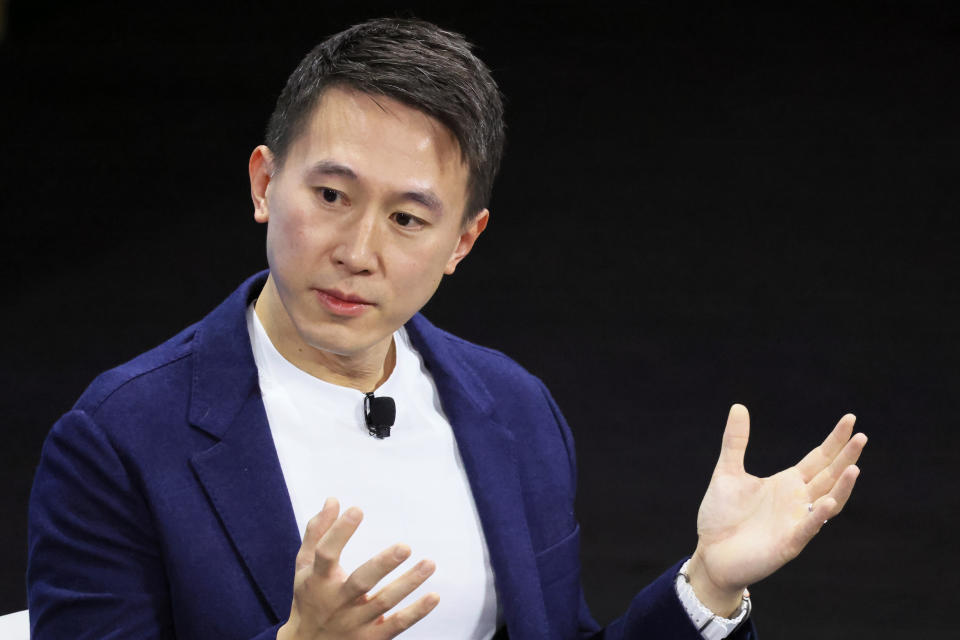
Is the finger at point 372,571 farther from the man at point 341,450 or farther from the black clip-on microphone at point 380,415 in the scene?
the black clip-on microphone at point 380,415

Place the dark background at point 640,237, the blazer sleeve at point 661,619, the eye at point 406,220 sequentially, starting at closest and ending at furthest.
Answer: the eye at point 406,220, the blazer sleeve at point 661,619, the dark background at point 640,237

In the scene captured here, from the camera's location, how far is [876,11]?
15.3ft

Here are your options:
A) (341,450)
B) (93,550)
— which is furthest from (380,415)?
(93,550)

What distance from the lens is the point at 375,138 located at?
1603 mm

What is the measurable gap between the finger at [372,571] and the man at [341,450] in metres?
0.06

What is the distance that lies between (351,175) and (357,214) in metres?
0.05

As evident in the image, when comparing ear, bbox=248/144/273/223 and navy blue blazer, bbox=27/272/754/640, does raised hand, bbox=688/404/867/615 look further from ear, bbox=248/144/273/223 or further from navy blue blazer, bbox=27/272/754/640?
ear, bbox=248/144/273/223

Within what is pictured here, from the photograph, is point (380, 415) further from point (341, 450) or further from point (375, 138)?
point (375, 138)

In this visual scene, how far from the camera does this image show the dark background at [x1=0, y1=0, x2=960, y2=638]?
325 centimetres

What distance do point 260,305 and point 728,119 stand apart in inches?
107

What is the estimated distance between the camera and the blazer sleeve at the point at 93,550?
1.55 metres

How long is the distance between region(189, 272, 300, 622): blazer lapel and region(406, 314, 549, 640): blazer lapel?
27 centimetres

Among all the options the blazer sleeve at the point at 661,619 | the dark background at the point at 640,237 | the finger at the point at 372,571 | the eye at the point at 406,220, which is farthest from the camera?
the dark background at the point at 640,237

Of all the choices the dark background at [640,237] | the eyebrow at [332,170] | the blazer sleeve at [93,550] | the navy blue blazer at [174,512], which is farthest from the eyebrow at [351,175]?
the dark background at [640,237]
